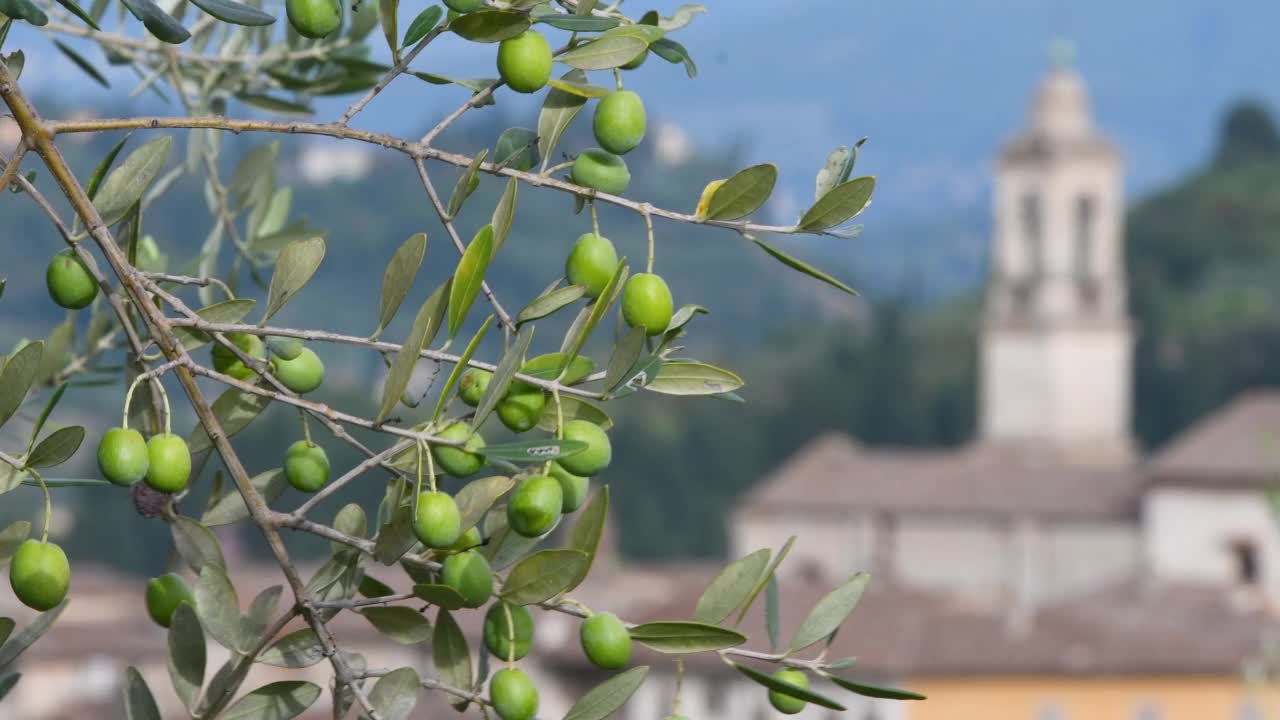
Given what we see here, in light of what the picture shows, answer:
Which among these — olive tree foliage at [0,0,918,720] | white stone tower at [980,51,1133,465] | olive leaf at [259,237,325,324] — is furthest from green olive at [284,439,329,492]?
white stone tower at [980,51,1133,465]

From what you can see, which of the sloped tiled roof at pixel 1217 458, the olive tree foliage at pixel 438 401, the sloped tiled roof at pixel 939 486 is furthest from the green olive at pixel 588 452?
the sloped tiled roof at pixel 939 486

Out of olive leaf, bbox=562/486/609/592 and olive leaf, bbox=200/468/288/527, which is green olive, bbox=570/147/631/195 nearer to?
olive leaf, bbox=562/486/609/592

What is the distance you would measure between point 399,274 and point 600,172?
148mm

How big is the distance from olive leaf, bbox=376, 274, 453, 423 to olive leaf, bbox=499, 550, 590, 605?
138 millimetres

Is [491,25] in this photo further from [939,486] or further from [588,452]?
[939,486]

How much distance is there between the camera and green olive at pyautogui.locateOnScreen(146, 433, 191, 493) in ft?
5.09

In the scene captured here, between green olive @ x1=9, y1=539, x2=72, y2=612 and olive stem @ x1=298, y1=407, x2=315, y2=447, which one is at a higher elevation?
olive stem @ x1=298, y1=407, x2=315, y2=447

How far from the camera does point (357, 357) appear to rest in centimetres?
10706

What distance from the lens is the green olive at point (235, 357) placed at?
1.70m

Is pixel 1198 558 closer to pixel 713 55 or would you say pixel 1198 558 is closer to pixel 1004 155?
pixel 1004 155

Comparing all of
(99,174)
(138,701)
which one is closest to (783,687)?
(138,701)

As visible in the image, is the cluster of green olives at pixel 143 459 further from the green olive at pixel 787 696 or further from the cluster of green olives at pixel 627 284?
the green olive at pixel 787 696

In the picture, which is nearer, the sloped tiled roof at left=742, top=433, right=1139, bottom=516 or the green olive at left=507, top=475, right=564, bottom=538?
the green olive at left=507, top=475, right=564, bottom=538

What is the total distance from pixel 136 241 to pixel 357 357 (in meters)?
106
